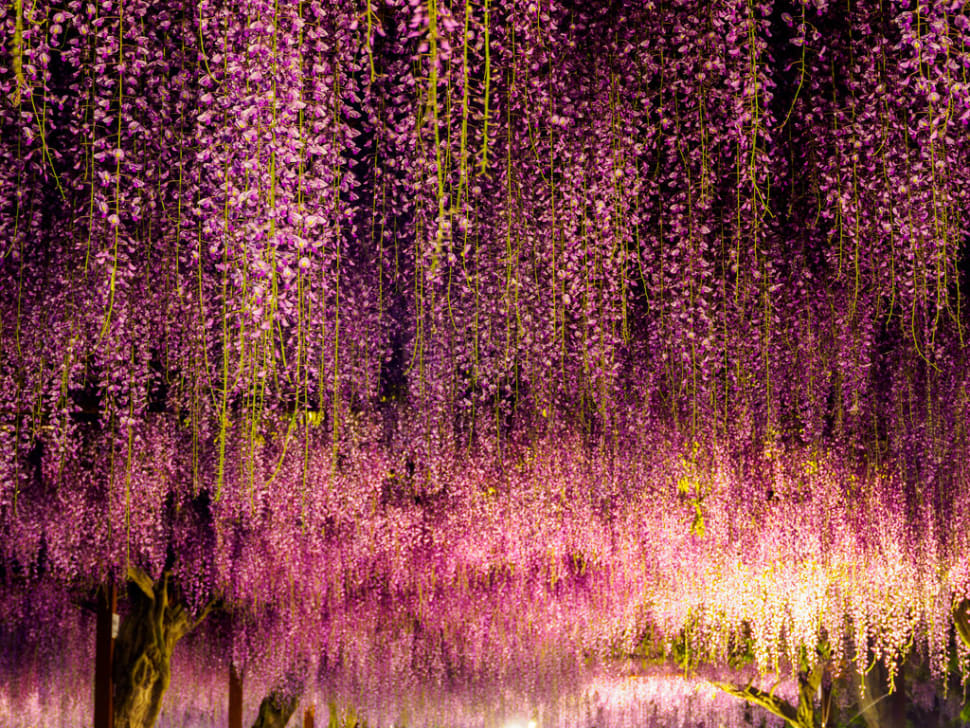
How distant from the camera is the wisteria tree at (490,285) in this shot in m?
2.03

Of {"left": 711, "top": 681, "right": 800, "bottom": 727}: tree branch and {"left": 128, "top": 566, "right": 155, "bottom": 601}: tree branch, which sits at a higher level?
{"left": 128, "top": 566, "right": 155, "bottom": 601}: tree branch

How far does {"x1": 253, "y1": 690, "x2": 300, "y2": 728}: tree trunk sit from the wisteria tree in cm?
187

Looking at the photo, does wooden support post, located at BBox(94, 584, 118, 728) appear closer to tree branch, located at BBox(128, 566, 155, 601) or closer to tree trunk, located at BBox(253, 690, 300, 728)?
tree branch, located at BBox(128, 566, 155, 601)

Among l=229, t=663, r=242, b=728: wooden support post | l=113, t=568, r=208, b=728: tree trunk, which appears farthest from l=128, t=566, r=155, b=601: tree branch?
l=229, t=663, r=242, b=728: wooden support post

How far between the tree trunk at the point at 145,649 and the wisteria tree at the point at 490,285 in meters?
0.59

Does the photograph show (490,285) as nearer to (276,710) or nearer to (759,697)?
(276,710)

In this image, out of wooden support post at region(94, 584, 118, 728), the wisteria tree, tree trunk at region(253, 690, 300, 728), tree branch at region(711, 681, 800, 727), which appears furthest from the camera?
tree branch at region(711, 681, 800, 727)

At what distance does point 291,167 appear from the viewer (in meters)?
1.89

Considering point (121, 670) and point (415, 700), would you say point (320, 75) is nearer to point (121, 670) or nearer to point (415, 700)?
point (121, 670)

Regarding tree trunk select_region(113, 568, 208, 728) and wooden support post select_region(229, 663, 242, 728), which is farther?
wooden support post select_region(229, 663, 242, 728)

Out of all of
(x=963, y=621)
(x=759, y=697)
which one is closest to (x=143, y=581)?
(x=963, y=621)

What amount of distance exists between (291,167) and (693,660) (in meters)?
7.18

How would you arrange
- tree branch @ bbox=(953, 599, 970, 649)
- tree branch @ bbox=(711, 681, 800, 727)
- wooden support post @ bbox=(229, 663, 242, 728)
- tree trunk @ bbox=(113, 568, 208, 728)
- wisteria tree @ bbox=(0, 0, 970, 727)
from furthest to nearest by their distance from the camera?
tree branch @ bbox=(711, 681, 800, 727)
tree branch @ bbox=(953, 599, 970, 649)
wooden support post @ bbox=(229, 663, 242, 728)
tree trunk @ bbox=(113, 568, 208, 728)
wisteria tree @ bbox=(0, 0, 970, 727)

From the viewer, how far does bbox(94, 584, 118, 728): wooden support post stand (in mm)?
5188
